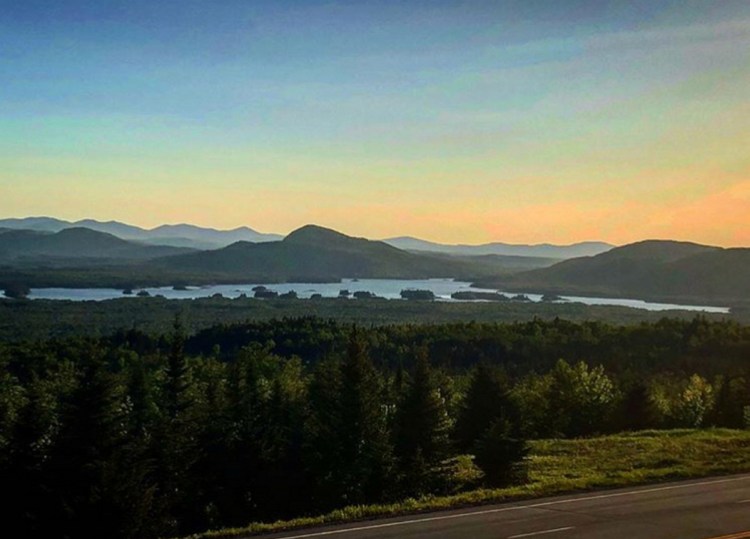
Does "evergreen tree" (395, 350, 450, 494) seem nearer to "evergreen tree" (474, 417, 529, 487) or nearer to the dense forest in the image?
the dense forest

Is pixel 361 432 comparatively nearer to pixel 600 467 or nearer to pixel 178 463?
pixel 178 463

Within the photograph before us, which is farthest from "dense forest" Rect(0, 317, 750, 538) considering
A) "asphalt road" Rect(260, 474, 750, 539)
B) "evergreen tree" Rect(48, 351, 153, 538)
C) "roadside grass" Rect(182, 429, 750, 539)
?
"asphalt road" Rect(260, 474, 750, 539)

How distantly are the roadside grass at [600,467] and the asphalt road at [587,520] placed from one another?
88 cm

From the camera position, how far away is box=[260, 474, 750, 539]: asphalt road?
66.9 feet

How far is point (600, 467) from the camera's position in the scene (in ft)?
111

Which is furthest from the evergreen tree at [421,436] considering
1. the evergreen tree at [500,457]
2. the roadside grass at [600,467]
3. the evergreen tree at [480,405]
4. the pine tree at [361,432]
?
the evergreen tree at [480,405]

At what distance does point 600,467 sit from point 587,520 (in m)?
12.4

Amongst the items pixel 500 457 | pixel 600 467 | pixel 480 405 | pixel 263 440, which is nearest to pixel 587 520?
pixel 500 457

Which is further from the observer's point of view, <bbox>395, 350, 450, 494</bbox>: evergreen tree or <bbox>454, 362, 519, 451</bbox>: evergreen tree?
<bbox>454, 362, 519, 451</bbox>: evergreen tree

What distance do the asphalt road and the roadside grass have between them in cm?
88

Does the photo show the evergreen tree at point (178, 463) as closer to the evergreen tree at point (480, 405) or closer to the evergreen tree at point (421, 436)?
the evergreen tree at point (421, 436)

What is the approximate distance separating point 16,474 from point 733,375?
246ft

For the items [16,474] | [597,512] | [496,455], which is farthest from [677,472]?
[16,474]

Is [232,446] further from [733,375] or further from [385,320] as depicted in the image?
[385,320]
